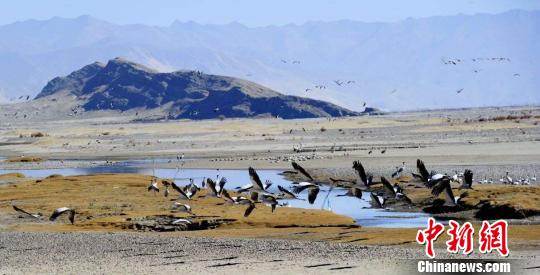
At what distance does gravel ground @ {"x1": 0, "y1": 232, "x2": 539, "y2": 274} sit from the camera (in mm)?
24359

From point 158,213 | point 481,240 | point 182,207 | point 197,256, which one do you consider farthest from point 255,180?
point 158,213

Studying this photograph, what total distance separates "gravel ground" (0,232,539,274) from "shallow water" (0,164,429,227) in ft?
27.4

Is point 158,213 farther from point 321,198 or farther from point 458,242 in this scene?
point 458,242

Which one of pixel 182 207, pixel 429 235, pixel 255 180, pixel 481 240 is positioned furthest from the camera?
pixel 182 207

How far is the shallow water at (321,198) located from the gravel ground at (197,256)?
835cm

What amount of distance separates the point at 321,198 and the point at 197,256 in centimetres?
2072

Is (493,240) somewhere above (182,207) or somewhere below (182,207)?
below

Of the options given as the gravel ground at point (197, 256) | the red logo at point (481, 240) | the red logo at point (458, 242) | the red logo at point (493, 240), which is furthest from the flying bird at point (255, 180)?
the red logo at point (493, 240)

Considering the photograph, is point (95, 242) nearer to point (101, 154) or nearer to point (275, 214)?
point (275, 214)

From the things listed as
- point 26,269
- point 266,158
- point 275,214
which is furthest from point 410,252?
point 266,158

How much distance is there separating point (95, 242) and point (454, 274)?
43.4 feet

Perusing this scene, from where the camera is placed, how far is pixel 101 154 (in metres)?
97.4

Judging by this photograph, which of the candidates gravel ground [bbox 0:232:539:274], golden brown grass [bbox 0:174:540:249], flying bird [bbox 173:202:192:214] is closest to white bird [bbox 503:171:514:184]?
golden brown grass [bbox 0:174:540:249]

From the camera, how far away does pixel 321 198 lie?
47125 mm
